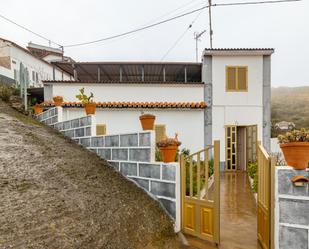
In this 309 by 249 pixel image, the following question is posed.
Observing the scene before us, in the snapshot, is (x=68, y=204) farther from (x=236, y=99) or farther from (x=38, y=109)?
(x=236, y=99)

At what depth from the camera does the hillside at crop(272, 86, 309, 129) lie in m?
33.4

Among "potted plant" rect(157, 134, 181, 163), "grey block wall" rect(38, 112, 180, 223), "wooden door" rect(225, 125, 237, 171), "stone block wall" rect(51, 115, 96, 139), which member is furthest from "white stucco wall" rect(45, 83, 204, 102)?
"potted plant" rect(157, 134, 181, 163)

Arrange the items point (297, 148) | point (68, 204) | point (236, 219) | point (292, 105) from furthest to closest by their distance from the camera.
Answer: point (292, 105) < point (236, 219) < point (68, 204) < point (297, 148)

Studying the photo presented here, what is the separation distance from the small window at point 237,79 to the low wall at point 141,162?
8.19m

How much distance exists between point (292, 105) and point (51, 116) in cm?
3833

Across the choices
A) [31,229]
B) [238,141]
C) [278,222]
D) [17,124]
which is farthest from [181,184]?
[238,141]

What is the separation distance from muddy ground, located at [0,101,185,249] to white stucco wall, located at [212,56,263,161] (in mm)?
7741

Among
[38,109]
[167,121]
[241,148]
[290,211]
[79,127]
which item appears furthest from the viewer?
[241,148]

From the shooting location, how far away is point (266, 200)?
15.3ft

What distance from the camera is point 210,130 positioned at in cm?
1349

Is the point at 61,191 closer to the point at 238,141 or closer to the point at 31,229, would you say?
the point at 31,229

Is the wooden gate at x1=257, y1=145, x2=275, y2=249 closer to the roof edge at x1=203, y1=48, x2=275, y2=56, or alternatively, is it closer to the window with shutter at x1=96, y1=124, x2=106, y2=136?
the window with shutter at x1=96, y1=124, x2=106, y2=136

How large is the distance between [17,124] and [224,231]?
7.65 meters

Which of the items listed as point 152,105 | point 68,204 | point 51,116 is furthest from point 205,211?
point 51,116
